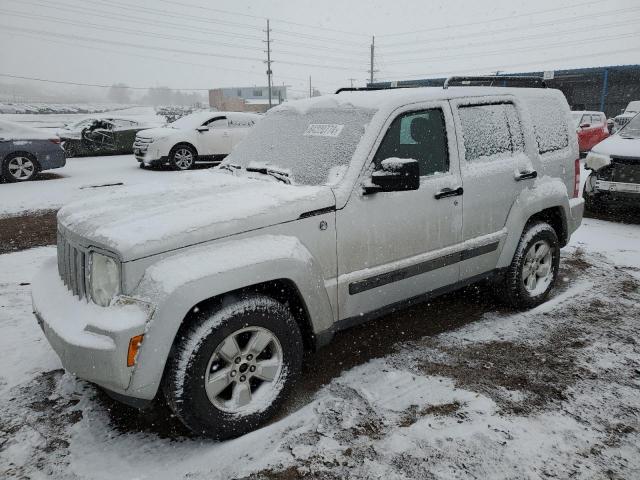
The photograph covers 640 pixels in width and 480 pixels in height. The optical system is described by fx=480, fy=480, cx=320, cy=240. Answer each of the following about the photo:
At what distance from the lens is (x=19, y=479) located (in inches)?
94.2

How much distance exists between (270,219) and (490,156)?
203cm

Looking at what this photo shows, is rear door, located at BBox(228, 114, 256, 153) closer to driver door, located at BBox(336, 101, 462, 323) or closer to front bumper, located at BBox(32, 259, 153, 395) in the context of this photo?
driver door, located at BBox(336, 101, 462, 323)

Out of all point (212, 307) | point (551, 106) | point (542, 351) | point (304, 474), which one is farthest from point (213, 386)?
point (551, 106)

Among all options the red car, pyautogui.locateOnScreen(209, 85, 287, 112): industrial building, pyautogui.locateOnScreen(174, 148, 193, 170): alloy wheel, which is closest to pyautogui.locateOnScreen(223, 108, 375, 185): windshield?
pyautogui.locateOnScreen(174, 148, 193, 170): alloy wheel

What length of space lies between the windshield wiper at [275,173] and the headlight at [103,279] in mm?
1247

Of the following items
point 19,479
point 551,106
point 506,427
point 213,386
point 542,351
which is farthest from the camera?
point 551,106

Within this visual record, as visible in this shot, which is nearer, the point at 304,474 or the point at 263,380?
the point at 304,474

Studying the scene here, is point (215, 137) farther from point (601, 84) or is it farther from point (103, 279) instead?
point (601, 84)

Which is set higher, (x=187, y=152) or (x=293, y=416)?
(x=187, y=152)

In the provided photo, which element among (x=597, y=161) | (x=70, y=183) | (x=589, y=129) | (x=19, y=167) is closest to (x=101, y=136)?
(x=19, y=167)

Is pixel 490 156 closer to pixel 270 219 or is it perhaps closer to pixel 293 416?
pixel 270 219

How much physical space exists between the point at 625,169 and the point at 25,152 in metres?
12.1

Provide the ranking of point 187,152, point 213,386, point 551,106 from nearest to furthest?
point 213,386, point 551,106, point 187,152

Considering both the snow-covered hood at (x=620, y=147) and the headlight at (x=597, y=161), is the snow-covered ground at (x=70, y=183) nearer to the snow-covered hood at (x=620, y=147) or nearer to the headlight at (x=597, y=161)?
the headlight at (x=597, y=161)
